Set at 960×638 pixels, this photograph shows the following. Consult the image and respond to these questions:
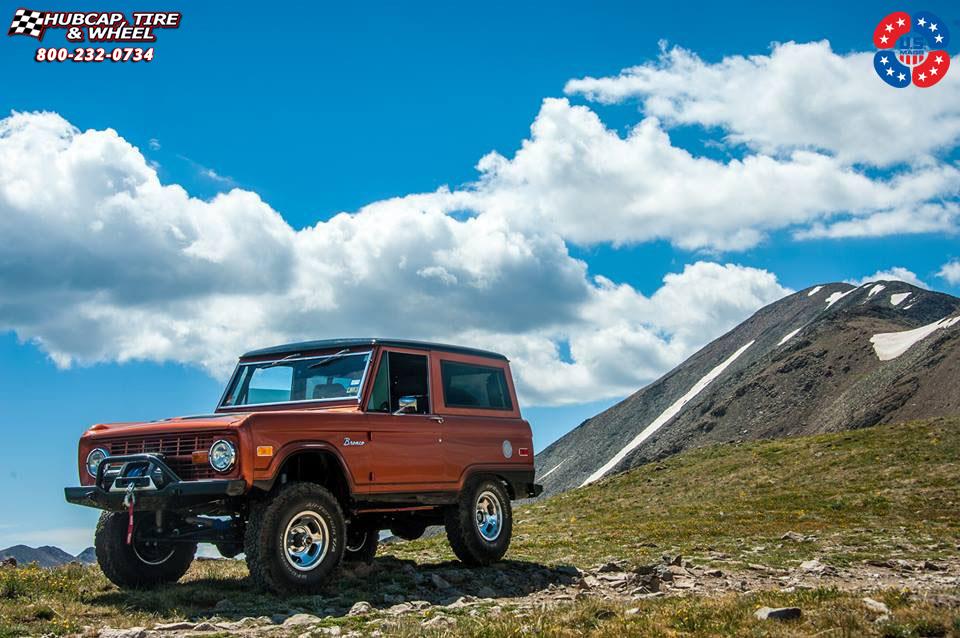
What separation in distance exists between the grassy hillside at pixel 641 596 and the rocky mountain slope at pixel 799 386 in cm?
3094

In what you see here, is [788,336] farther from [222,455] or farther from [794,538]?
[222,455]

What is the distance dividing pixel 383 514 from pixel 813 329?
81.8 meters

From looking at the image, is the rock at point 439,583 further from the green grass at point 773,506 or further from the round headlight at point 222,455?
the green grass at point 773,506

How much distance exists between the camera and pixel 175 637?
8672mm

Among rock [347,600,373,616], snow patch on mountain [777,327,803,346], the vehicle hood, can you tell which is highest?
snow patch on mountain [777,327,803,346]

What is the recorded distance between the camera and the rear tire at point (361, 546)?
47.5 feet

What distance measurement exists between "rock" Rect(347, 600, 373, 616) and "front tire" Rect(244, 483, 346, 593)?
1.13 metres

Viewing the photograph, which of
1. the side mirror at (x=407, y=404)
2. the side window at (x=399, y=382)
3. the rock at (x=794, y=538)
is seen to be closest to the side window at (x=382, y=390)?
the side window at (x=399, y=382)

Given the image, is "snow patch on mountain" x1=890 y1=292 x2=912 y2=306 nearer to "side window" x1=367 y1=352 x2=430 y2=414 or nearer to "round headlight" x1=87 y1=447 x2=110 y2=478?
"side window" x1=367 y1=352 x2=430 y2=414

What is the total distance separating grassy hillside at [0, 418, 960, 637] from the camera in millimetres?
8430

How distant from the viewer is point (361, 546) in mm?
14656

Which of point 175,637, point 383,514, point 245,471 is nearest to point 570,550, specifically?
point 383,514

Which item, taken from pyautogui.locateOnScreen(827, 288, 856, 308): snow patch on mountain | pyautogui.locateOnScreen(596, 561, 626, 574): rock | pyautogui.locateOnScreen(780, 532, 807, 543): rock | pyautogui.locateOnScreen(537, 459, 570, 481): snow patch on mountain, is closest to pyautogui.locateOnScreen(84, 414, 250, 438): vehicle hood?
pyautogui.locateOnScreen(596, 561, 626, 574): rock

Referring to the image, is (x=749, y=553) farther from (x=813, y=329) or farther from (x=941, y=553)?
(x=813, y=329)
